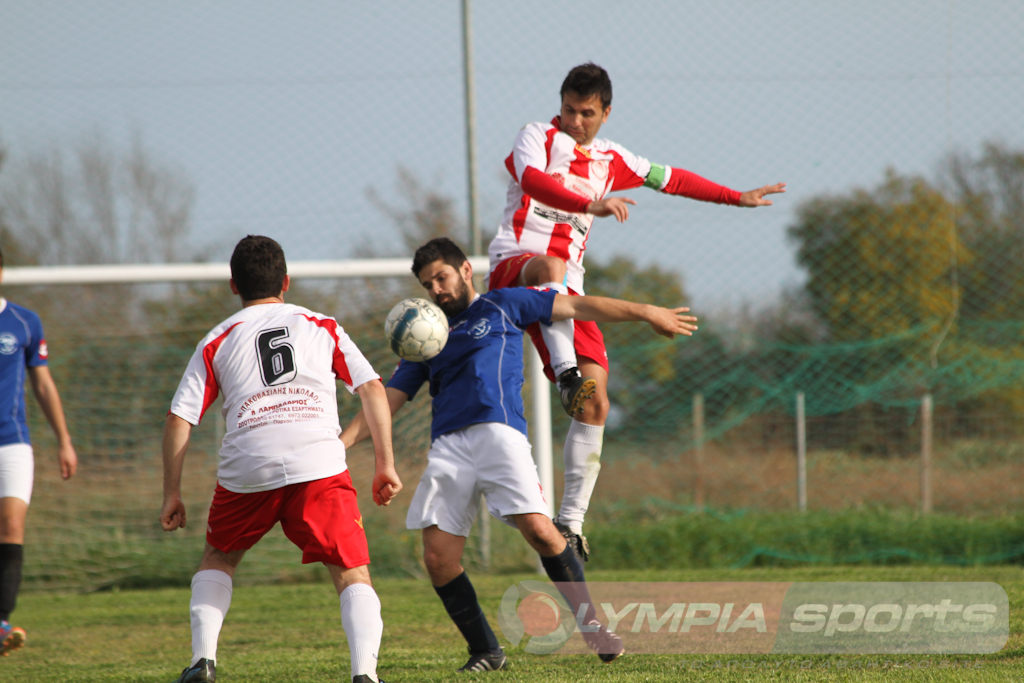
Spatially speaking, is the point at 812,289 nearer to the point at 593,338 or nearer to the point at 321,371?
the point at 593,338

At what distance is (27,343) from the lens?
19.3ft

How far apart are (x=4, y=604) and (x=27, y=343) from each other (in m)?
1.54

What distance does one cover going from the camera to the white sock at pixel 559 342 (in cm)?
488

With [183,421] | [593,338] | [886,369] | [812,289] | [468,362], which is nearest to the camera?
[183,421]

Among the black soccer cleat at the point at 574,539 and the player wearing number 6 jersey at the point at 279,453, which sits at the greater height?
the player wearing number 6 jersey at the point at 279,453

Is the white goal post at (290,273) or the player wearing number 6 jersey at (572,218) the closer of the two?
the player wearing number 6 jersey at (572,218)

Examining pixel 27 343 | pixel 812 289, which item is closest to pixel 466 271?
pixel 27 343

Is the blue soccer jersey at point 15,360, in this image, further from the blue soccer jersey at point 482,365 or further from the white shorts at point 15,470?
the blue soccer jersey at point 482,365

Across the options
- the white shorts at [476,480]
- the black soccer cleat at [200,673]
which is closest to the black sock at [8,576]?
the black soccer cleat at [200,673]

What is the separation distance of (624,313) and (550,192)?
0.83 meters

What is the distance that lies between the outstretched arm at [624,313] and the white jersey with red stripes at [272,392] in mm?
990

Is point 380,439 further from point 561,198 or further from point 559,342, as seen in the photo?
point 561,198

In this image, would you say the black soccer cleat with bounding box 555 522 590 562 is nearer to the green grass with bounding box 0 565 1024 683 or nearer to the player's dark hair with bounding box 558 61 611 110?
the green grass with bounding box 0 565 1024 683

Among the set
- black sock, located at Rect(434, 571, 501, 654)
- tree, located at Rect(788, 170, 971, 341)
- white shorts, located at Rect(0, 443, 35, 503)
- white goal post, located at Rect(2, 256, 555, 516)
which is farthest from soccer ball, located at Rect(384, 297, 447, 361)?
tree, located at Rect(788, 170, 971, 341)
